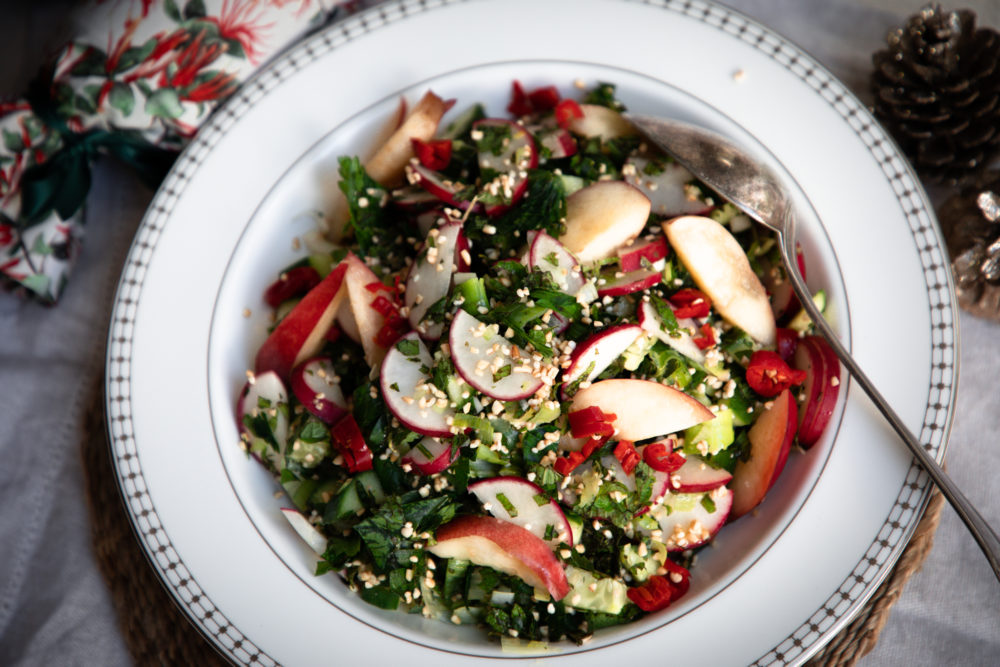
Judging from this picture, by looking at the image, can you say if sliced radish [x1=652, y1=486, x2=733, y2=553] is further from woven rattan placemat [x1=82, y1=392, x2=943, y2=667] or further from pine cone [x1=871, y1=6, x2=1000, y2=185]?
pine cone [x1=871, y1=6, x2=1000, y2=185]

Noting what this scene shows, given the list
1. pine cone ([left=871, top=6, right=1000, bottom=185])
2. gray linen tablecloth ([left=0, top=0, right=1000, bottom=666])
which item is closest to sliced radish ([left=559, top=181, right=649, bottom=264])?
pine cone ([left=871, top=6, right=1000, bottom=185])

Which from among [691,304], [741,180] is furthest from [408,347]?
[741,180]

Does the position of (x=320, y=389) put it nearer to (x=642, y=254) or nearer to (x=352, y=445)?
(x=352, y=445)

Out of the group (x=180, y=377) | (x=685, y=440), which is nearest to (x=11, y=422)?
(x=180, y=377)

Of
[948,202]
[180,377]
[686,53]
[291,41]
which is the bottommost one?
[180,377]

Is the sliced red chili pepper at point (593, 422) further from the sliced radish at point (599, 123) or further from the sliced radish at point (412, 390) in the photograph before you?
the sliced radish at point (599, 123)

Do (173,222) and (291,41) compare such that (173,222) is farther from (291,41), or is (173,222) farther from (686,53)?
(686,53)
